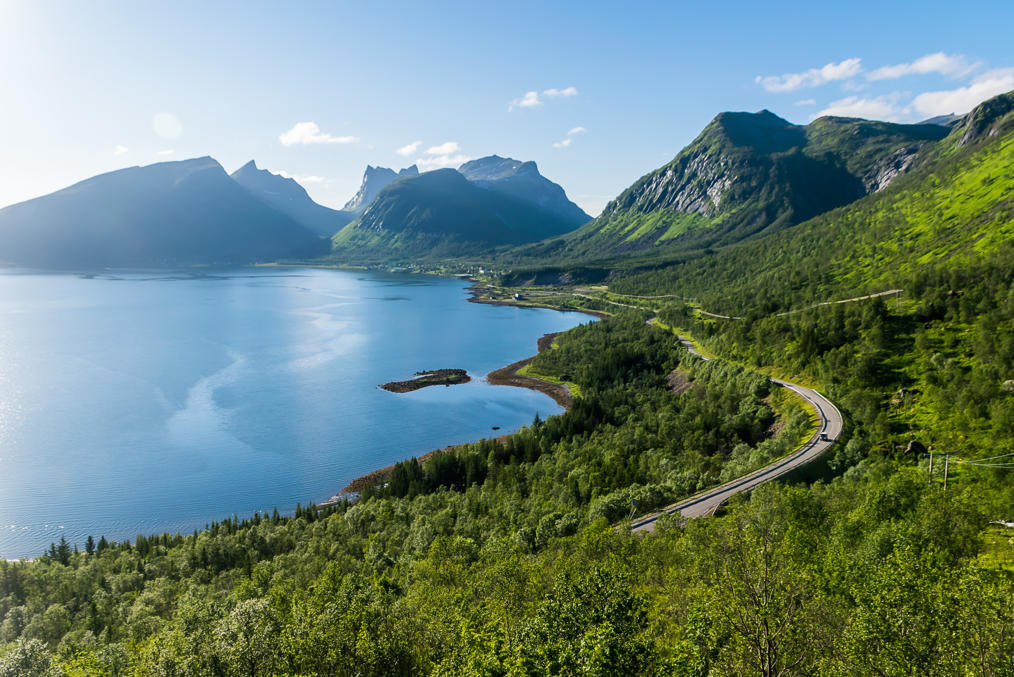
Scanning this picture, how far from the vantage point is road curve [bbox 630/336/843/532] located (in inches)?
2083

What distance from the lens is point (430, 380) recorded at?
148750 mm

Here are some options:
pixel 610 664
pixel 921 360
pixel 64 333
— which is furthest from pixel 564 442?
pixel 64 333

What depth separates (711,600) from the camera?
22609 millimetres

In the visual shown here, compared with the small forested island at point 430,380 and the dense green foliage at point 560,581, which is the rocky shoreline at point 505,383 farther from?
the small forested island at point 430,380

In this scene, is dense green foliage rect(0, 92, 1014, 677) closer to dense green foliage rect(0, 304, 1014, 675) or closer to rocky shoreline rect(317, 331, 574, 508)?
dense green foliage rect(0, 304, 1014, 675)

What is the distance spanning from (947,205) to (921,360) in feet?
445

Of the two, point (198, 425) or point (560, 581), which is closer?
point (560, 581)

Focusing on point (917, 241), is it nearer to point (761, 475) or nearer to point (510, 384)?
point (510, 384)

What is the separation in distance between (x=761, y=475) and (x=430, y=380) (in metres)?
103

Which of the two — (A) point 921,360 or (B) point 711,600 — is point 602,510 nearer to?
(B) point 711,600

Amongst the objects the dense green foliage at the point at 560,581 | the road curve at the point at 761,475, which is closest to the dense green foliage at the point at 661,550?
the dense green foliage at the point at 560,581

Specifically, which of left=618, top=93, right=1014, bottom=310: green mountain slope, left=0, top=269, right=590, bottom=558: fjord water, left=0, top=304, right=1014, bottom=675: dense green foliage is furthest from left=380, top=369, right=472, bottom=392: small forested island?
left=618, top=93, right=1014, bottom=310: green mountain slope

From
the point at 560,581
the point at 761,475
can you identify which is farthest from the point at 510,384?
the point at 560,581

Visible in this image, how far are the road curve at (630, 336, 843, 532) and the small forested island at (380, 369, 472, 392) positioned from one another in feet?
311
